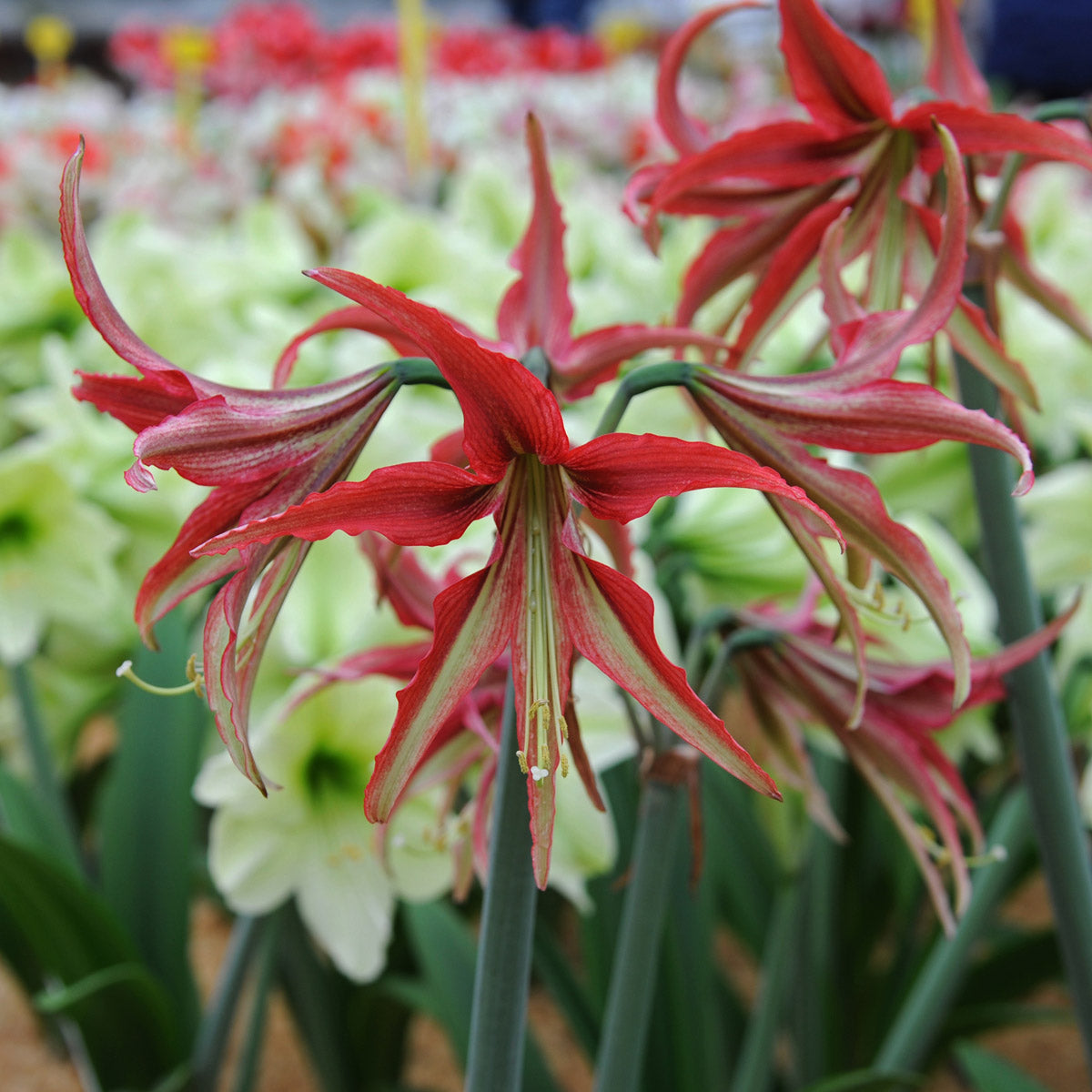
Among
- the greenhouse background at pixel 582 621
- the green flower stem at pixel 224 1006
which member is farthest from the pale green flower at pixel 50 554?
the green flower stem at pixel 224 1006

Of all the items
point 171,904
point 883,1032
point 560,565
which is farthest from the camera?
point 883,1032

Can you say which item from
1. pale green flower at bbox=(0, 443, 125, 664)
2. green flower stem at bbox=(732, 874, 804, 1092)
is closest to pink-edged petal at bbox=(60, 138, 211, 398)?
pale green flower at bbox=(0, 443, 125, 664)

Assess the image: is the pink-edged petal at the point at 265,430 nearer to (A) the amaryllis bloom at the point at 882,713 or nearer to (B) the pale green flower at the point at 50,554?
(A) the amaryllis bloom at the point at 882,713

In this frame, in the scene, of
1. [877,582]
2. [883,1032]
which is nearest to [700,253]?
[877,582]

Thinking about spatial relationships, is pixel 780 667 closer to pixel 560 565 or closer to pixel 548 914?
pixel 560 565

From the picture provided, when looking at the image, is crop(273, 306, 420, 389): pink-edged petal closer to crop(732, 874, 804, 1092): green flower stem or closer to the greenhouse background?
the greenhouse background

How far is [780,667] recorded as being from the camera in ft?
1.87

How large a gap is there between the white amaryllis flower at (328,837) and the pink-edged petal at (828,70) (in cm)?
41

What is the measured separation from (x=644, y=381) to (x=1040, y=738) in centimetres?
32

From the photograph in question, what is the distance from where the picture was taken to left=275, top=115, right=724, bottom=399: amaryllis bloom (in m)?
0.49

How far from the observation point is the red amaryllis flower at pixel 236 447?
0.39 metres

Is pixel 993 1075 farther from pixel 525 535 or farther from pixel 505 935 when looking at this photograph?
pixel 525 535

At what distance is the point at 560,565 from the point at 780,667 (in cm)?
21

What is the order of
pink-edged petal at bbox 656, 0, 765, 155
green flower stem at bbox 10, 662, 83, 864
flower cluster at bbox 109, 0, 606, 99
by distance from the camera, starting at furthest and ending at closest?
flower cluster at bbox 109, 0, 606, 99 → green flower stem at bbox 10, 662, 83, 864 → pink-edged petal at bbox 656, 0, 765, 155
